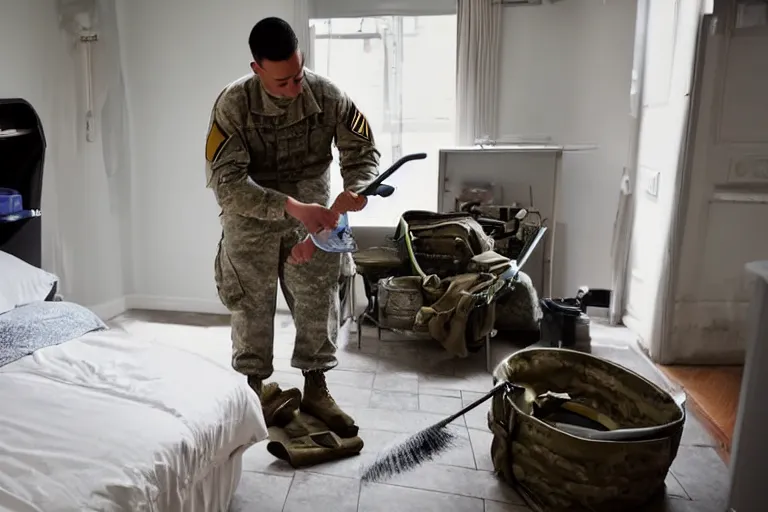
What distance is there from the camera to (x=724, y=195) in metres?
2.67

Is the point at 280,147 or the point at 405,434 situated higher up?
the point at 280,147

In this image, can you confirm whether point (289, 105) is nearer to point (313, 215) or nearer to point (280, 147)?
point (280, 147)

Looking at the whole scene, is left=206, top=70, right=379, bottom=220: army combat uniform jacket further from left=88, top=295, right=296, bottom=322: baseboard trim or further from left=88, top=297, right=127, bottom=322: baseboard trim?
left=88, top=297, right=127, bottom=322: baseboard trim

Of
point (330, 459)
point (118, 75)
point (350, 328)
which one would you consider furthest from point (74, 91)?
point (330, 459)

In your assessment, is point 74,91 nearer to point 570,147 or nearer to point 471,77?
point 471,77

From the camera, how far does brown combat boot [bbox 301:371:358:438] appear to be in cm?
218

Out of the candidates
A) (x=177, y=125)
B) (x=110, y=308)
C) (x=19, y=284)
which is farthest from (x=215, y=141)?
(x=110, y=308)

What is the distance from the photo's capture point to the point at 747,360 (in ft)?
4.94

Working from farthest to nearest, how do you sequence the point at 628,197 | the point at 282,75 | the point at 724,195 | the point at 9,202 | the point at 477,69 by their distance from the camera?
the point at 477,69 < the point at 628,197 < the point at 724,195 < the point at 9,202 < the point at 282,75

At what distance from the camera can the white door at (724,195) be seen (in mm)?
2549

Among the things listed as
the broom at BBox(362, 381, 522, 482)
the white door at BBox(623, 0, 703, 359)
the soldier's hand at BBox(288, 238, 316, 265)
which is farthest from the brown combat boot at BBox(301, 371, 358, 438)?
the white door at BBox(623, 0, 703, 359)

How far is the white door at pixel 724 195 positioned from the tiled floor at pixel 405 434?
0.35m

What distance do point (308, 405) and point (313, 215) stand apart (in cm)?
84

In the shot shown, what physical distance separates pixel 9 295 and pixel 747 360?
7.75 feet
